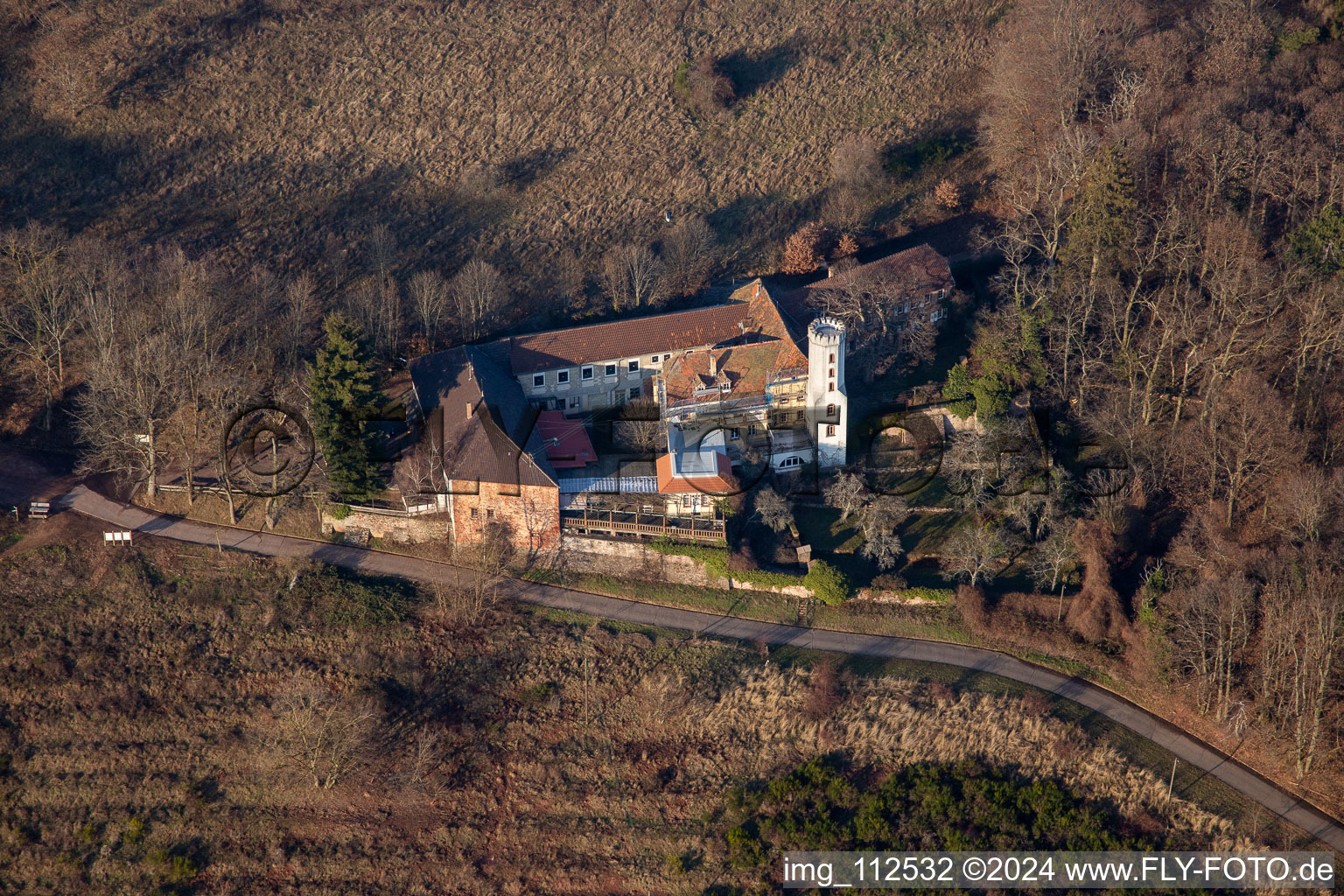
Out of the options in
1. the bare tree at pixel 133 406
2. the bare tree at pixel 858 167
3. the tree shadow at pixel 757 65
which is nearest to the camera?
the bare tree at pixel 133 406

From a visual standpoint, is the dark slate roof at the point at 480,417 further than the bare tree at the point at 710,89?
No

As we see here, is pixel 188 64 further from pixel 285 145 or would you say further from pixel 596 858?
pixel 596 858

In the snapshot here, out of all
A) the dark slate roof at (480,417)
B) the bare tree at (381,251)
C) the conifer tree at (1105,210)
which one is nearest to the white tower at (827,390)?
the dark slate roof at (480,417)

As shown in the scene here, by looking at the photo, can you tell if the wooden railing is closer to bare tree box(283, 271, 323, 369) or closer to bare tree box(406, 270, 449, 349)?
bare tree box(406, 270, 449, 349)

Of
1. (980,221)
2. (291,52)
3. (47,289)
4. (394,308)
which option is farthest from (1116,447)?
(291,52)

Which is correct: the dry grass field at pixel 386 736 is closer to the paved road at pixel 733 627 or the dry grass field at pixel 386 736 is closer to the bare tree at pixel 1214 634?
the paved road at pixel 733 627

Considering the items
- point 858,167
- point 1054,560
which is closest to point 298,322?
point 858,167

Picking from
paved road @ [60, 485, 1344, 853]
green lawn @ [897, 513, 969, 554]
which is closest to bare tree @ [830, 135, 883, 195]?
green lawn @ [897, 513, 969, 554]
